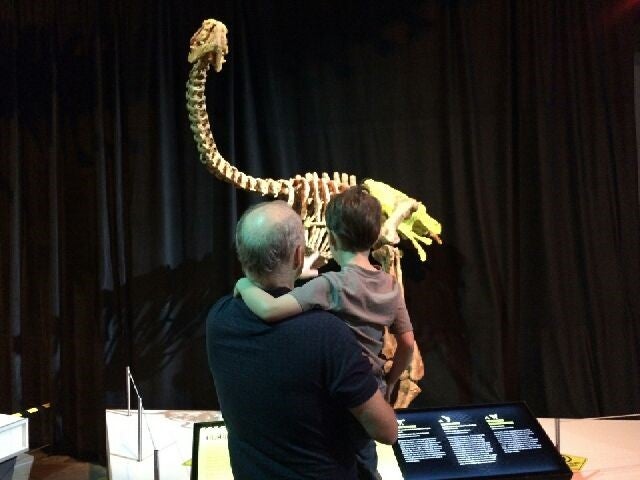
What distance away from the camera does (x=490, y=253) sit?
459 centimetres

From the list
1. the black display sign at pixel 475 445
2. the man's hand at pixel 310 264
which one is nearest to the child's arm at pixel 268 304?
the black display sign at pixel 475 445

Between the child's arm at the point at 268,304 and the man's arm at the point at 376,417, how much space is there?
0.27m

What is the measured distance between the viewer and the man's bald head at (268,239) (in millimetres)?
1541

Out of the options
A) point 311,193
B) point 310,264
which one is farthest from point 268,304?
point 311,193

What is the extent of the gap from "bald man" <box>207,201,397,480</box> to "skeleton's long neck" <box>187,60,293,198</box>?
7.30ft

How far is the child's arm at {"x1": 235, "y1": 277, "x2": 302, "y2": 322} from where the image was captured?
150cm

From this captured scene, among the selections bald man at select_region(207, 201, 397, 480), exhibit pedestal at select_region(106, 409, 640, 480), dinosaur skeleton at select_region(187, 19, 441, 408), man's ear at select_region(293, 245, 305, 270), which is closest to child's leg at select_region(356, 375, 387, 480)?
bald man at select_region(207, 201, 397, 480)

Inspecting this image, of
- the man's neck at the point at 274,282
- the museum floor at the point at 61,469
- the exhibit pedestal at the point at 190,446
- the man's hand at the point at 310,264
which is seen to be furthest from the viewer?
the museum floor at the point at 61,469

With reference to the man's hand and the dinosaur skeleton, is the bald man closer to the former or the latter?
the dinosaur skeleton

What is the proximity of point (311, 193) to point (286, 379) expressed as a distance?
2.67 m

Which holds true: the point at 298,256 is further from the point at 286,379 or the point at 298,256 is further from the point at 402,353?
the point at 402,353

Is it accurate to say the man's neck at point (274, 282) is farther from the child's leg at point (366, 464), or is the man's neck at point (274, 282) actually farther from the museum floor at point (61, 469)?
the museum floor at point (61, 469)

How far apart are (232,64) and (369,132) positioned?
3.61ft

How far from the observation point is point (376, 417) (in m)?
1.50
